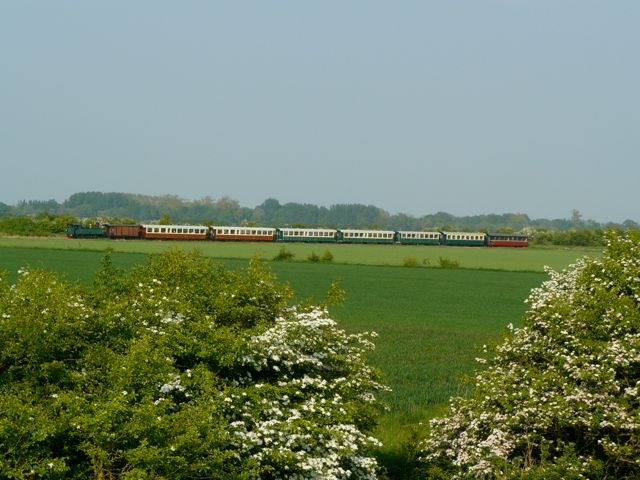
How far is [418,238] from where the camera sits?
413ft

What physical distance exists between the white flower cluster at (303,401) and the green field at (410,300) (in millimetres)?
1102

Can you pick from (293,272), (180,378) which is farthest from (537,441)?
(293,272)

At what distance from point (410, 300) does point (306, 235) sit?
70238mm

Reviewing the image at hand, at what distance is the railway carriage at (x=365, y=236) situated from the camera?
120 meters

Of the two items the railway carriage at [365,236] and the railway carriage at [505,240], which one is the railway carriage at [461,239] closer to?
the railway carriage at [505,240]

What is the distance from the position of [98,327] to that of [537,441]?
18.4ft

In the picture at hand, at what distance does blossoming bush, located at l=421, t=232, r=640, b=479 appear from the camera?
32.8 ft

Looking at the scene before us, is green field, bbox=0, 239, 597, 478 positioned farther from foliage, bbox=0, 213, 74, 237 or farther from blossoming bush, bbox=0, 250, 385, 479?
foliage, bbox=0, 213, 74, 237

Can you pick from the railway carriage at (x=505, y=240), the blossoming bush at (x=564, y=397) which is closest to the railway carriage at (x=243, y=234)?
the railway carriage at (x=505, y=240)

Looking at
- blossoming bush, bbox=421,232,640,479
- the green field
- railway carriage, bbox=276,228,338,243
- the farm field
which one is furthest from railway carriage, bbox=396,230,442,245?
blossoming bush, bbox=421,232,640,479

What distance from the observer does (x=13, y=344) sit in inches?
308

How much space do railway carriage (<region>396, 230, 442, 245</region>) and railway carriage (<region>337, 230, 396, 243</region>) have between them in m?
1.83

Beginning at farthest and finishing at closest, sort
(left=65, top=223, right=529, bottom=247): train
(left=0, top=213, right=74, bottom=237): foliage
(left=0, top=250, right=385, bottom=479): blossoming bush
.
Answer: (left=0, top=213, right=74, bottom=237): foliage → (left=65, top=223, right=529, bottom=247): train → (left=0, top=250, right=385, bottom=479): blossoming bush

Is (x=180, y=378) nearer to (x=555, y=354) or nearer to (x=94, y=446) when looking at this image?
(x=94, y=446)
